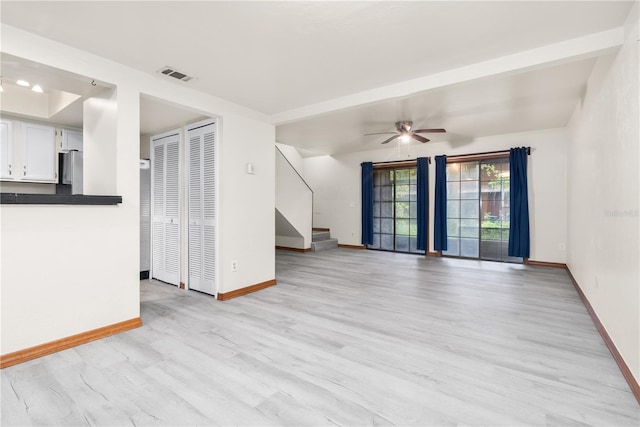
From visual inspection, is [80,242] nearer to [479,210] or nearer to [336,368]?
[336,368]

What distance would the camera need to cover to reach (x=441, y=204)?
657 centimetres

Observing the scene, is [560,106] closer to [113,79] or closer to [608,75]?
[608,75]

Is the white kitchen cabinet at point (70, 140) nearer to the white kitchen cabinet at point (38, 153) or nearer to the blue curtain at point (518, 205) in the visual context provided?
the white kitchen cabinet at point (38, 153)

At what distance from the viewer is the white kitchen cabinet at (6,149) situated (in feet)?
13.1

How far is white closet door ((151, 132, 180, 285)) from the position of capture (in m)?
4.28

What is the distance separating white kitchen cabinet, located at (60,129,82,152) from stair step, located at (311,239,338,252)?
478cm

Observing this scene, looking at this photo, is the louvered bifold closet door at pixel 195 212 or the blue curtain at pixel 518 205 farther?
the blue curtain at pixel 518 205

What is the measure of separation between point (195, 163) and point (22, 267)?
83.2 inches

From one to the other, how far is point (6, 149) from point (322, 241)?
5.84m

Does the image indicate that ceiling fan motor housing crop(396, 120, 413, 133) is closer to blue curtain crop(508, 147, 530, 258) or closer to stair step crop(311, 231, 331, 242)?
blue curtain crop(508, 147, 530, 258)

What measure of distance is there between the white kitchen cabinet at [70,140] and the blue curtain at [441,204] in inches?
251

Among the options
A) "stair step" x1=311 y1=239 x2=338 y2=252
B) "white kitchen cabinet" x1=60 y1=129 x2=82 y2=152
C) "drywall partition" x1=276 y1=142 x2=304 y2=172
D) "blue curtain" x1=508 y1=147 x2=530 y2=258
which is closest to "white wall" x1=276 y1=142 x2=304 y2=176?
"drywall partition" x1=276 y1=142 x2=304 y2=172

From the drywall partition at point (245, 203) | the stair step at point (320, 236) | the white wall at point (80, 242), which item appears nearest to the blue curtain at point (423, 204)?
the stair step at point (320, 236)

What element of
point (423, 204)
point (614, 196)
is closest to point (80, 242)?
point (614, 196)
